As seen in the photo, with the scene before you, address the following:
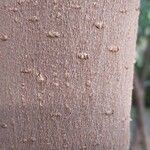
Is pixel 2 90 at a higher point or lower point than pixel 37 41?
lower

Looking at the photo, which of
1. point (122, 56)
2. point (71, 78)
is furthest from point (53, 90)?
point (122, 56)

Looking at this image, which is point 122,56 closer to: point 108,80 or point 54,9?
point 108,80

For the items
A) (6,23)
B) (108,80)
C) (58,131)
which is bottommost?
(58,131)

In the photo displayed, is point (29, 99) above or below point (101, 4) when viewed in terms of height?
below

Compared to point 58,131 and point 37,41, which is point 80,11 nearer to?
point 37,41

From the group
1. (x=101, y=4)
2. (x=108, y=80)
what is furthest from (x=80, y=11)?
(x=108, y=80)

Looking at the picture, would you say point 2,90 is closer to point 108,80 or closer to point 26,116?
point 26,116
